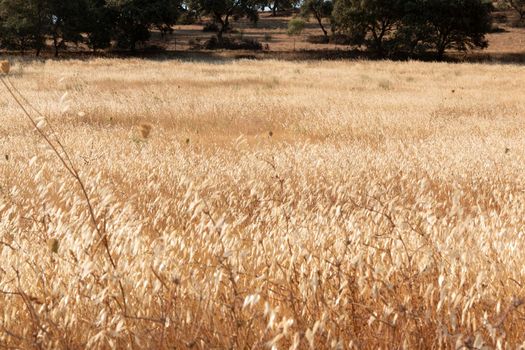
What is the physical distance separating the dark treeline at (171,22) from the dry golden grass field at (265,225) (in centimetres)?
2965

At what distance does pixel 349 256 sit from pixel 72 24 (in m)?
47.8

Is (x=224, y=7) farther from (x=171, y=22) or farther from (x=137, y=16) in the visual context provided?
(x=137, y=16)

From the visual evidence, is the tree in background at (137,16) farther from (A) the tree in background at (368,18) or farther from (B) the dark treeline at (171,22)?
(A) the tree in background at (368,18)

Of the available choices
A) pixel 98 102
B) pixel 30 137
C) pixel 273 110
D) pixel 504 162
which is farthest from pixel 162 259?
pixel 98 102

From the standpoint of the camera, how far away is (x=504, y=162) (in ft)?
22.2

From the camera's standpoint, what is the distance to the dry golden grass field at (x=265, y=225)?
209 centimetres

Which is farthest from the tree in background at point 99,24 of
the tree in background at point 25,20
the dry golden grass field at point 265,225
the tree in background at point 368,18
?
the dry golden grass field at point 265,225

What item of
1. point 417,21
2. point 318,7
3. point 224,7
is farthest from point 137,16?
point 417,21

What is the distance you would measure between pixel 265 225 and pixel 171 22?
50468mm

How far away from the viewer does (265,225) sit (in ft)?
12.9

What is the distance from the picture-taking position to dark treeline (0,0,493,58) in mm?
44719

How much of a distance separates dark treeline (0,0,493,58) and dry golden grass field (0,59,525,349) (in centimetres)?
2965

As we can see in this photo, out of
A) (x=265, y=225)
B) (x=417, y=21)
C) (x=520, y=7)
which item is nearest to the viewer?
(x=265, y=225)

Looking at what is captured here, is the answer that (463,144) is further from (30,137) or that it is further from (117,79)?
(117,79)
